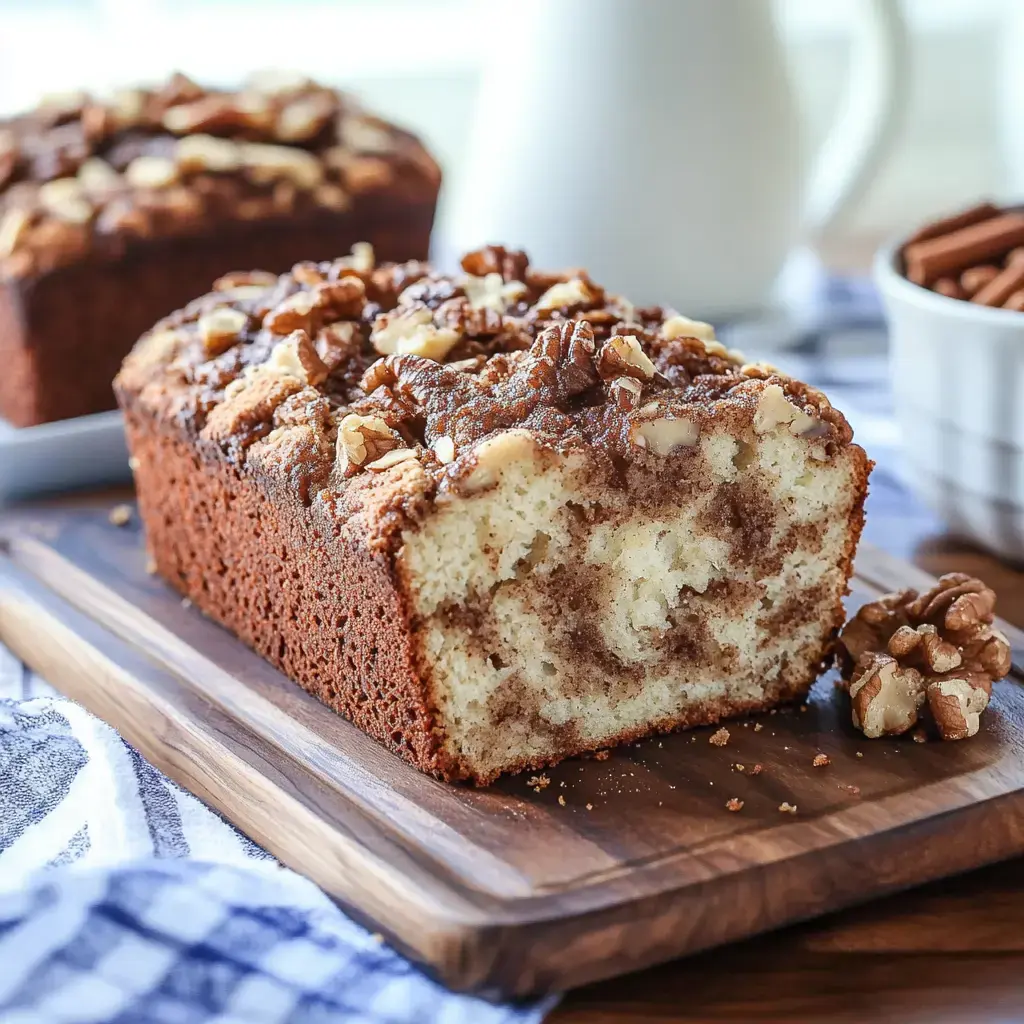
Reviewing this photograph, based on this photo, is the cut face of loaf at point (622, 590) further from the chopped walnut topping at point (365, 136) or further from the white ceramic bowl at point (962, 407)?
the chopped walnut topping at point (365, 136)

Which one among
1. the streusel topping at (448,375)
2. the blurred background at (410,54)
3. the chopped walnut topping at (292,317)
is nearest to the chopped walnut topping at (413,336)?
the streusel topping at (448,375)

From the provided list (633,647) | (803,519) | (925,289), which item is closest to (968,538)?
(925,289)

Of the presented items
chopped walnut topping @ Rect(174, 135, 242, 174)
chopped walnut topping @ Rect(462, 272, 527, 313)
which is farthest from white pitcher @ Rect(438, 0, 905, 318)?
chopped walnut topping @ Rect(462, 272, 527, 313)

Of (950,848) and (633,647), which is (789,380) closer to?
(633,647)

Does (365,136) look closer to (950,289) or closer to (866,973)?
(950,289)

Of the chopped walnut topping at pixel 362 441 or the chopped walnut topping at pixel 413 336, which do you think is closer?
the chopped walnut topping at pixel 362 441
